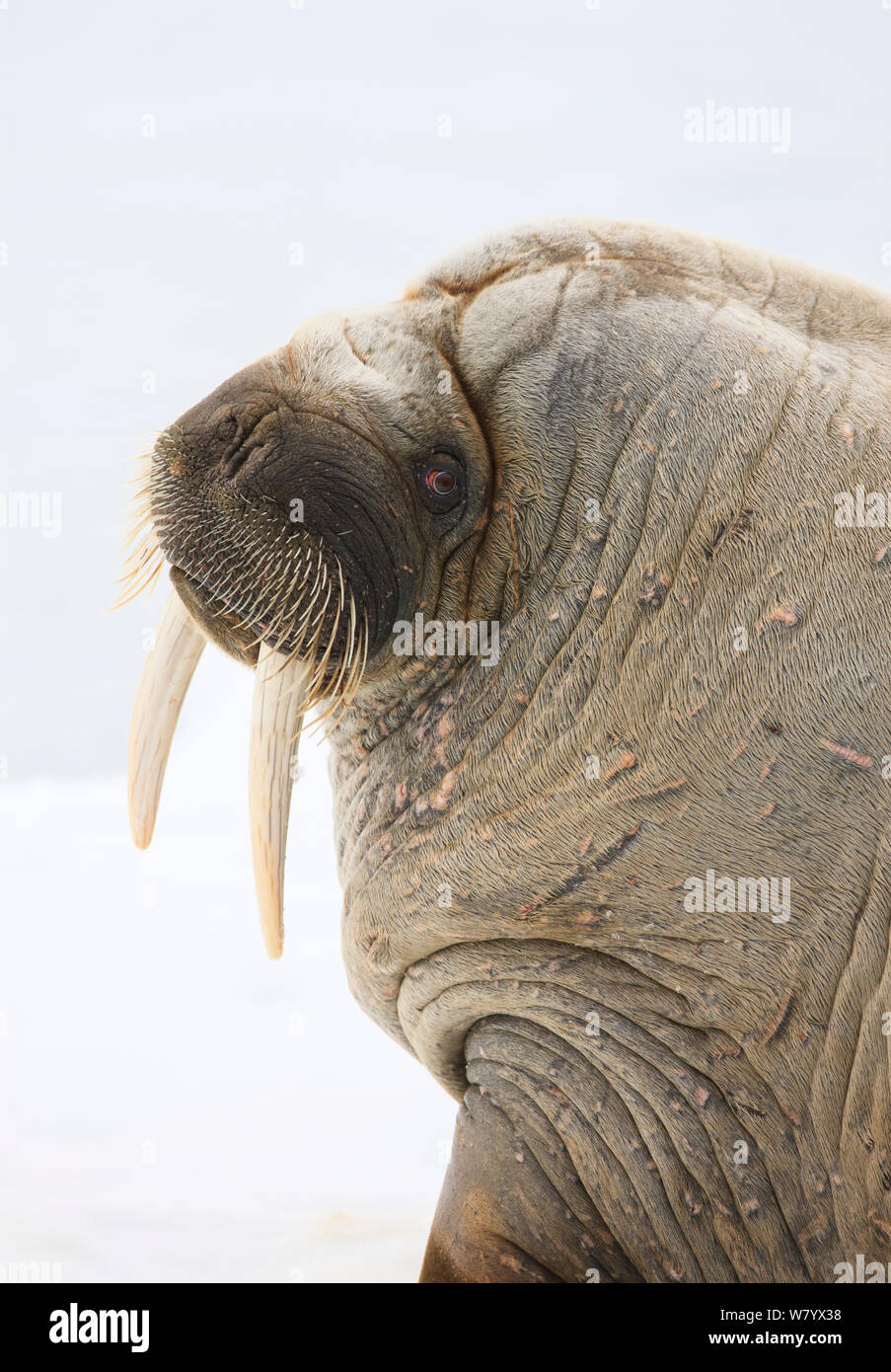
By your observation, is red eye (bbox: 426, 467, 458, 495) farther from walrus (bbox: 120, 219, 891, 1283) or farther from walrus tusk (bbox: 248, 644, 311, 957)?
walrus tusk (bbox: 248, 644, 311, 957)

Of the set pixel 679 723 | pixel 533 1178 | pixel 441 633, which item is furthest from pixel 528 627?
pixel 533 1178

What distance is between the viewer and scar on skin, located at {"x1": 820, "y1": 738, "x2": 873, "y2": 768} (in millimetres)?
2891

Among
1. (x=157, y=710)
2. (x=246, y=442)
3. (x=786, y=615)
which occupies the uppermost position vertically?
(x=246, y=442)

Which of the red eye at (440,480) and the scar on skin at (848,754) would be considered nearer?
the scar on skin at (848,754)

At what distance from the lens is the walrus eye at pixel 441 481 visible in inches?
123

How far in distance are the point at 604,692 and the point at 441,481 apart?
583mm

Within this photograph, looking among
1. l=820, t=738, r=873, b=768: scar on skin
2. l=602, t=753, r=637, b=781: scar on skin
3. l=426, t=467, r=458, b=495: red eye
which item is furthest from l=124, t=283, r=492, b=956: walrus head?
l=820, t=738, r=873, b=768: scar on skin

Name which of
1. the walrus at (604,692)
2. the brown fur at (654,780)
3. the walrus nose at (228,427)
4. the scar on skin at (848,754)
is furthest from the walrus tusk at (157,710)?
the scar on skin at (848,754)

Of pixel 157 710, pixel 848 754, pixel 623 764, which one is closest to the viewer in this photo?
pixel 848 754

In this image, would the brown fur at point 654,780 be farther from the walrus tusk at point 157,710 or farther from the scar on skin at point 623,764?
the walrus tusk at point 157,710

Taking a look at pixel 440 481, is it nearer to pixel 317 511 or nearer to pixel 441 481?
pixel 441 481

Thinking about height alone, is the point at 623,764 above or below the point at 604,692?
below

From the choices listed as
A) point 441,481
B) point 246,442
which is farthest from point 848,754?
point 246,442

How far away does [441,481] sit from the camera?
3119 mm
